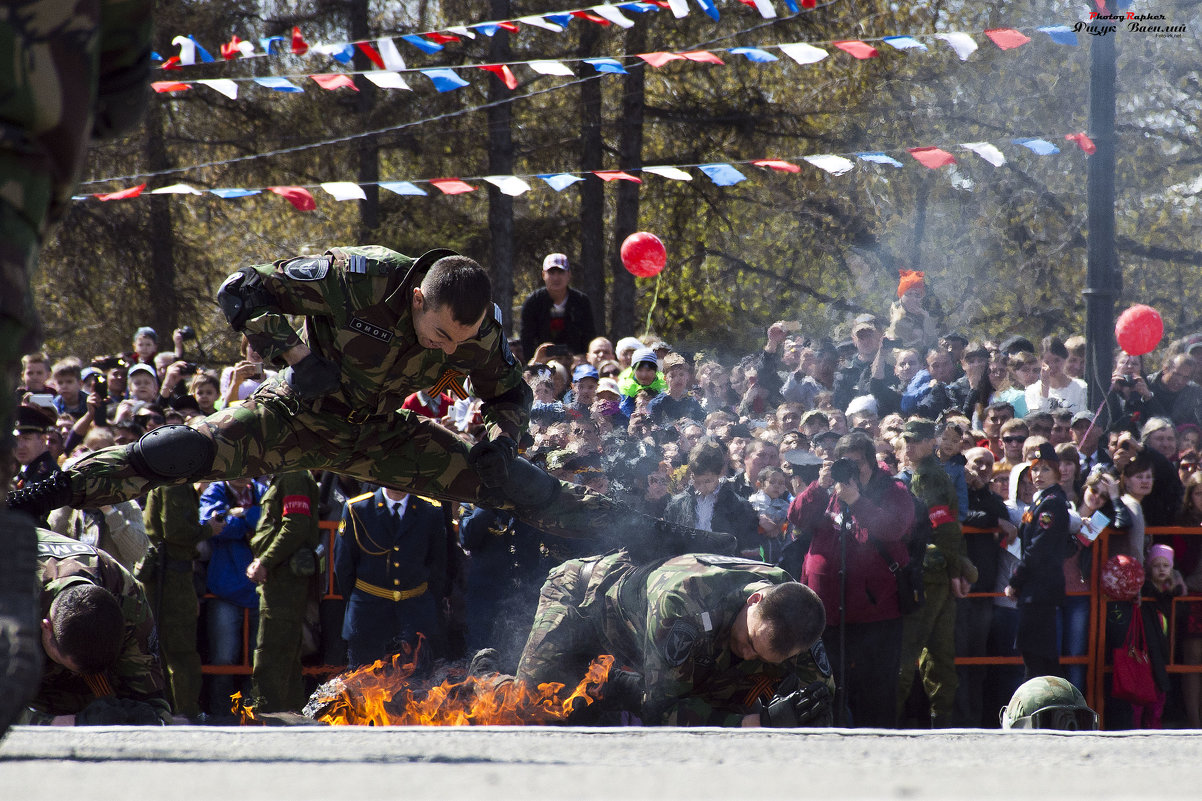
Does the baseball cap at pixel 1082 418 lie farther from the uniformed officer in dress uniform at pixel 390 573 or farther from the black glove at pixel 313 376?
the black glove at pixel 313 376

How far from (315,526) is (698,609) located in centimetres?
305

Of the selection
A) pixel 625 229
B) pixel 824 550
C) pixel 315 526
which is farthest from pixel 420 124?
pixel 824 550

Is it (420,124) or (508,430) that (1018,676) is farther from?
(420,124)

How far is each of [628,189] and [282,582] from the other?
999 centimetres

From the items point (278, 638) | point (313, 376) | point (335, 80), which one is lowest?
point (278, 638)

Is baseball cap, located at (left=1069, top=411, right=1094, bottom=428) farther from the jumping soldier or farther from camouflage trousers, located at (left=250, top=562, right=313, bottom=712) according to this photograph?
camouflage trousers, located at (left=250, top=562, right=313, bottom=712)

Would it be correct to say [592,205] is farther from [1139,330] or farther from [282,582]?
[282,582]

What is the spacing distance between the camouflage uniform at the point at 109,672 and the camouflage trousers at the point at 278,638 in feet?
7.81

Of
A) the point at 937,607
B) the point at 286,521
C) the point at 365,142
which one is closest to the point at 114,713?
the point at 286,521

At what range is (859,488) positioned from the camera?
6.54 meters

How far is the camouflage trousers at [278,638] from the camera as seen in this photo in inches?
279

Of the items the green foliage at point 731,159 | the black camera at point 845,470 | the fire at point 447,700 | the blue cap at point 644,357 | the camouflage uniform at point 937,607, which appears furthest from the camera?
the green foliage at point 731,159

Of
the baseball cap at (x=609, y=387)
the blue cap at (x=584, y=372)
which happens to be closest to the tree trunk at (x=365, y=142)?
the blue cap at (x=584, y=372)

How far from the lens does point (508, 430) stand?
183 inches
